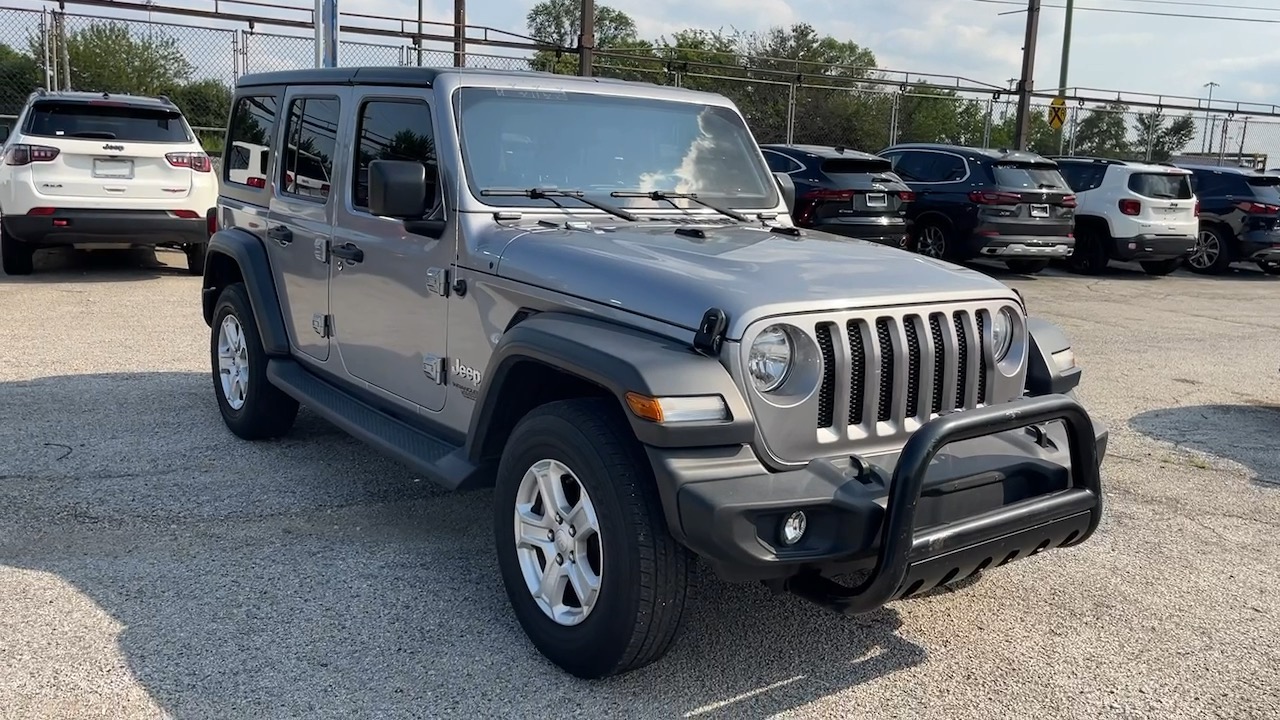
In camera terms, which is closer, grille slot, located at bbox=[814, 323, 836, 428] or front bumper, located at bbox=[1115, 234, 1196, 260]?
grille slot, located at bbox=[814, 323, 836, 428]

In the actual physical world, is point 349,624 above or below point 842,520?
below

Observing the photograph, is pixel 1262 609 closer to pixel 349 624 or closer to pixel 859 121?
pixel 349 624

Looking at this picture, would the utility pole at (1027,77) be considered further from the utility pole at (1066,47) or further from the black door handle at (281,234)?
the black door handle at (281,234)

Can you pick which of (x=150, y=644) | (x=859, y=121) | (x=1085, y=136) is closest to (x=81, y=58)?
(x=859, y=121)

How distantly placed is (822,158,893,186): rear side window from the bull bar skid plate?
1043cm

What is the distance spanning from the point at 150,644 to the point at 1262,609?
3.98 m

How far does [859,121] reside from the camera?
2461 centimetres

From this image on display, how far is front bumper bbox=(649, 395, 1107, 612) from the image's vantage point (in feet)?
9.86

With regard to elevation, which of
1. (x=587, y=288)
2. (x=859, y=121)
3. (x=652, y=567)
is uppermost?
(x=859, y=121)

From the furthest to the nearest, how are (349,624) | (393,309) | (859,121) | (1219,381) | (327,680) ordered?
(859,121) → (1219,381) → (393,309) → (349,624) → (327,680)

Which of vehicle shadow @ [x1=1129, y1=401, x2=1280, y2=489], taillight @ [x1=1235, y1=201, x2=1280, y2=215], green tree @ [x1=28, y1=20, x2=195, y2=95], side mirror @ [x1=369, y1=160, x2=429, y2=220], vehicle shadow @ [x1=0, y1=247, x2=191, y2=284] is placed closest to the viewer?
side mirror @ [x1=369, y1=160, x2=429, y2=220]

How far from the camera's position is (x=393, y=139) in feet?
15.3

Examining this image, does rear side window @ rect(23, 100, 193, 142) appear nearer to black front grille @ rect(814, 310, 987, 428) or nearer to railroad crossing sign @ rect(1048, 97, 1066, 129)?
black front grille @ rect(814, 310, 987, 428)

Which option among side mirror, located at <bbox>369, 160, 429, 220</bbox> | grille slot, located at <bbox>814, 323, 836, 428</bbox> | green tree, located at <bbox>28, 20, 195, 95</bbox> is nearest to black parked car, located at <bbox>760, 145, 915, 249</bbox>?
side mirror, located at <bbox>369, 160, 429, 220</bbox>
